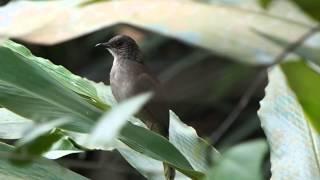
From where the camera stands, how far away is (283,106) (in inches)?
47.9

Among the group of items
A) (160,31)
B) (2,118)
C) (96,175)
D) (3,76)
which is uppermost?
(160,31)

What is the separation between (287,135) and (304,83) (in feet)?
2.04

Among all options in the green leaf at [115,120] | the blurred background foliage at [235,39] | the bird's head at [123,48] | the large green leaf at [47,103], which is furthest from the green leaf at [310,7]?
the bird's head at [123,48]

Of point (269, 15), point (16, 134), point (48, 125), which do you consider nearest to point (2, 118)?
point (16, 134)

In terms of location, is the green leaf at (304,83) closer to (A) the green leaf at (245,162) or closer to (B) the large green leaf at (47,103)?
(A) the green leaf at (245,162)

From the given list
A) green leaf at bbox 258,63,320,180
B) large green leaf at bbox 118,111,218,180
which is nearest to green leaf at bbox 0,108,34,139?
large green leaf at bbox 118,111,218,180

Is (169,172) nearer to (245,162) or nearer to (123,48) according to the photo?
(123,48)

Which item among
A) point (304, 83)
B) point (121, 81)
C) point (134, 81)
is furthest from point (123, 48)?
point (304, 83)

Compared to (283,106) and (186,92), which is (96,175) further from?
(283,106)

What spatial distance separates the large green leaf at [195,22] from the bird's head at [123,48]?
0.50m

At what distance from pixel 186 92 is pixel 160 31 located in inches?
69.9

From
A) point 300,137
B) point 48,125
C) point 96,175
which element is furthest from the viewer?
point 96,175

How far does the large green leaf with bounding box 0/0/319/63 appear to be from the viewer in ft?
2.26

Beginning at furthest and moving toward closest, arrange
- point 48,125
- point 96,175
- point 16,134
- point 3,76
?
point 96,175 < point 16,134 < point 3,76 < point 48,125
